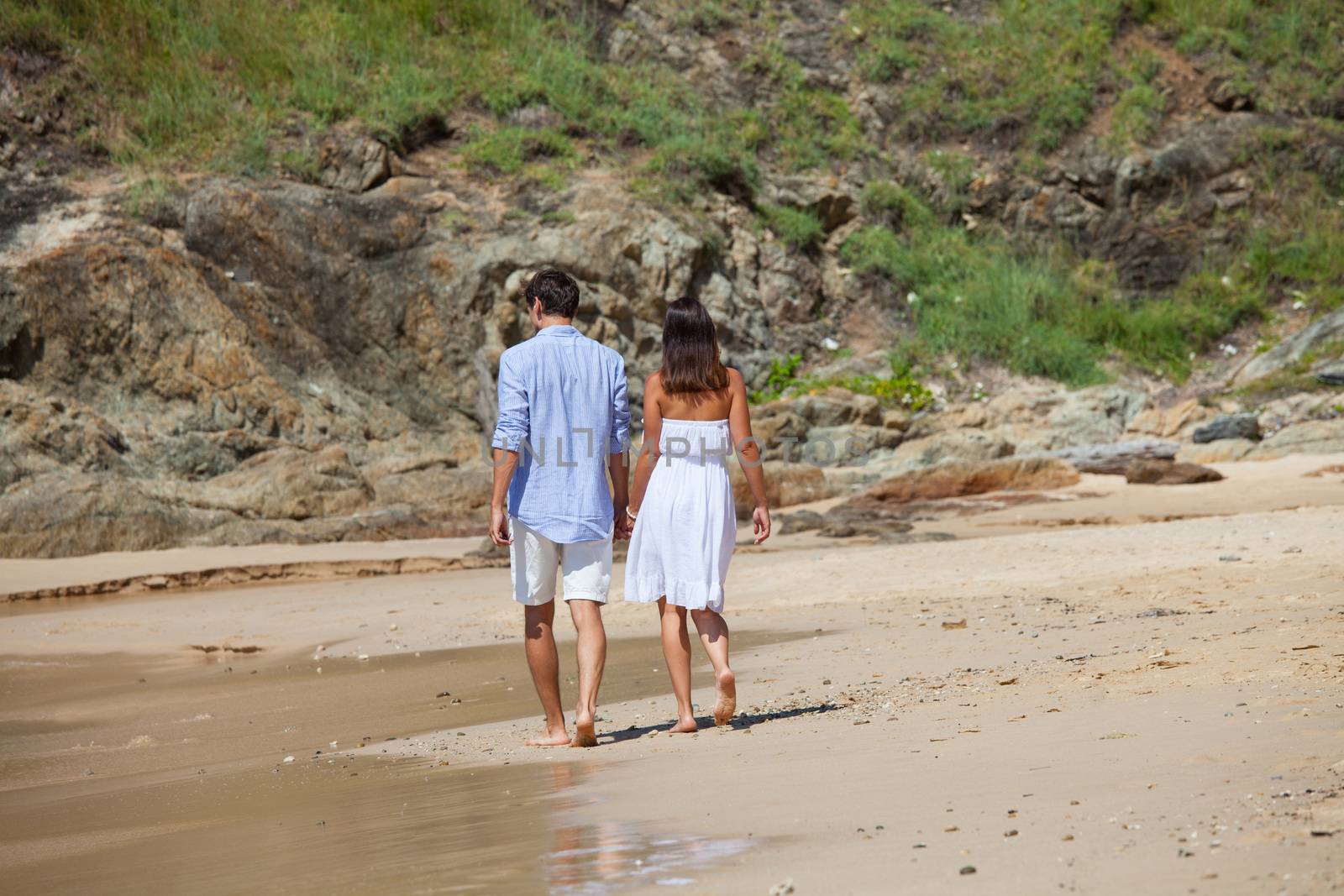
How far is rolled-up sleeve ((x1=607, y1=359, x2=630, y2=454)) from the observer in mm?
4543

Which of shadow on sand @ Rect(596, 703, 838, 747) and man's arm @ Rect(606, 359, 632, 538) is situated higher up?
man's arm @ Rect(606, 359, 632, 538)

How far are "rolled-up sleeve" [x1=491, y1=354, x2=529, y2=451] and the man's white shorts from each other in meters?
0.26

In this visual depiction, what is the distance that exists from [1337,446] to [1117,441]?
286 centimetres

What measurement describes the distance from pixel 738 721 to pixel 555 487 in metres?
0.99

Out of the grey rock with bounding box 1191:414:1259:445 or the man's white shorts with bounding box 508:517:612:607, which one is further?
the grey rock with bounding box 1191:414:1259:445

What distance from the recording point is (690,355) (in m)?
4.49

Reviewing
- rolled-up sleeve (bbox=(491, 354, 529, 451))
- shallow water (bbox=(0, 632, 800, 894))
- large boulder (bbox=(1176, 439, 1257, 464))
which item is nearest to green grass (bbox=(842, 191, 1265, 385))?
large boulder (bbox=(1176, 439, 1257, 464))

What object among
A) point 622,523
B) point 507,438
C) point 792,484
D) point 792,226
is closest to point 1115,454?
point 792,484

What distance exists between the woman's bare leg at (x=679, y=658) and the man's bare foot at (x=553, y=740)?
13.8 inches

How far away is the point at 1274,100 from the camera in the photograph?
2236 cm

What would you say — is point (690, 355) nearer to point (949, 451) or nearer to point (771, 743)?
point (771, 743)

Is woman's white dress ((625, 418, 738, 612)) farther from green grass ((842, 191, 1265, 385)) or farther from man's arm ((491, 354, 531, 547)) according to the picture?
green grass ((842, 191, 1265, 385))

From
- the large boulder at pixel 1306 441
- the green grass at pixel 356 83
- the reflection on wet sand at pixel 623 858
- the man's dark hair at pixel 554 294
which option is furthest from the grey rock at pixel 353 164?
the reflection on wet sand at pixel 623 858

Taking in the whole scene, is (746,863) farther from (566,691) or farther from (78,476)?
(78,476)
